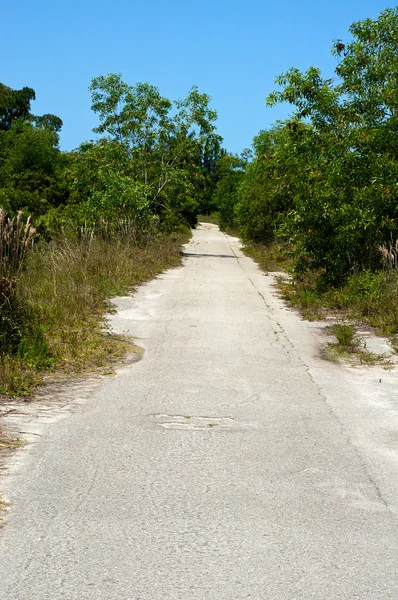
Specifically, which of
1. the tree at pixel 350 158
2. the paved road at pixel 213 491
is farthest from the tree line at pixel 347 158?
the paved road at pixel 213 491

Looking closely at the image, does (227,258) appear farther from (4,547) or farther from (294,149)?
(4,547)

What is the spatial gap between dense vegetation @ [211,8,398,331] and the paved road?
6.94 meters

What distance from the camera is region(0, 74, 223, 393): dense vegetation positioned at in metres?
9.10

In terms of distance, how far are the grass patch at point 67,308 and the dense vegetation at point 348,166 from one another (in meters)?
4.44

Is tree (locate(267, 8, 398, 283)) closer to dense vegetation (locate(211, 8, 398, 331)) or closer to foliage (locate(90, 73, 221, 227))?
dense vegetation (locate(211, 8, 398, 331))

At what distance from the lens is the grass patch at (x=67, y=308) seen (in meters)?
8.66

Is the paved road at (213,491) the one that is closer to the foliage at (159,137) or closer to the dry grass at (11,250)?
the dry grass at (11,250)

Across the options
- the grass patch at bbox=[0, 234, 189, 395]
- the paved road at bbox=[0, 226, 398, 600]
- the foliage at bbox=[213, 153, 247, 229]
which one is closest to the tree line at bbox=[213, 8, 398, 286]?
the grass patch at bbox=[0, 234, 189, 395]

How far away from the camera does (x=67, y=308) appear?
1206 cm

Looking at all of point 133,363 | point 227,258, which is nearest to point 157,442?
point 133,363

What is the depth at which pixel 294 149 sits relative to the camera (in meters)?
17.2

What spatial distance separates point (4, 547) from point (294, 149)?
14.5 meters

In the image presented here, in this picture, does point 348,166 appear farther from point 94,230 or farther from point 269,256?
point 269,256

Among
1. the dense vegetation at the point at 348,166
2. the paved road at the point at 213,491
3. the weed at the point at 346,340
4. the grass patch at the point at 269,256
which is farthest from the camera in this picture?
the grass patch at the point at 269,256
